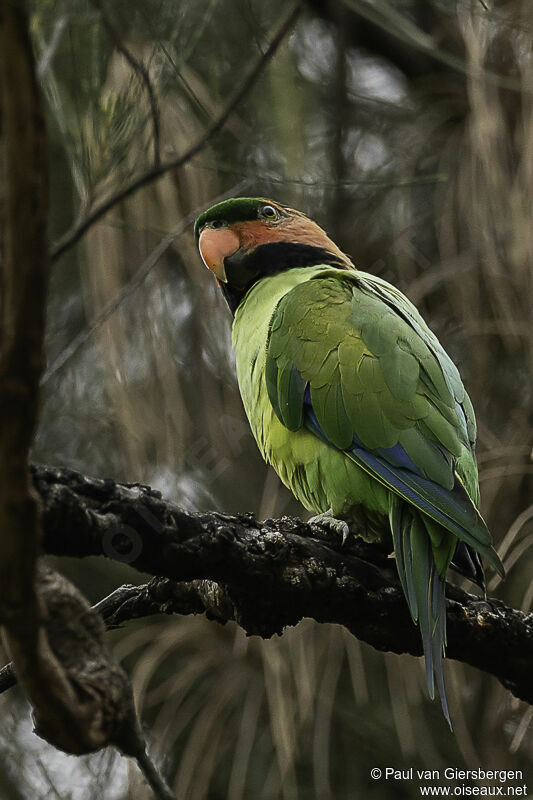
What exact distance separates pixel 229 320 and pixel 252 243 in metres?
0.30

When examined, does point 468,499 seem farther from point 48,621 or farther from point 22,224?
point 22,224

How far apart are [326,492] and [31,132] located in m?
1.44

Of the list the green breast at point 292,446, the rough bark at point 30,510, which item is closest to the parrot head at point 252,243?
the green breast at point 292,446

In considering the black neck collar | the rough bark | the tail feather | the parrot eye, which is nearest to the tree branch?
the tail feather

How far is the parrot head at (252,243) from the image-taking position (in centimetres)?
249

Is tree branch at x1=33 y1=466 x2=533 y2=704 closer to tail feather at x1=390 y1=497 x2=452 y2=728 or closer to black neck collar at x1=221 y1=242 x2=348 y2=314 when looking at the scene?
tail feather at x1=390 y1=497 x2=452 y2=728

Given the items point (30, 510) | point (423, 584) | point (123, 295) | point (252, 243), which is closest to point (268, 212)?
point (252, 243)

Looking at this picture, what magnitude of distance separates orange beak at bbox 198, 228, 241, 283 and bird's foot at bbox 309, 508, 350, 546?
85 cm

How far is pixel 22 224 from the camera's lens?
2.28 feet

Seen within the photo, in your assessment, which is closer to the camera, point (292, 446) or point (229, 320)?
point (292, 446)

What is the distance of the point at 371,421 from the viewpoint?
1.94 meters

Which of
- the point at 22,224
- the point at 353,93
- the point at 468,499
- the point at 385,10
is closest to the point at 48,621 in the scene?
the point at 22,224

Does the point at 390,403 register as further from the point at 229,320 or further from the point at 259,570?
the point at 229,320

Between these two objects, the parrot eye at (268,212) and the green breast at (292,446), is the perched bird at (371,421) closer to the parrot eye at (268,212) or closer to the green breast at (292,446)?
the green breast at (292,446)
